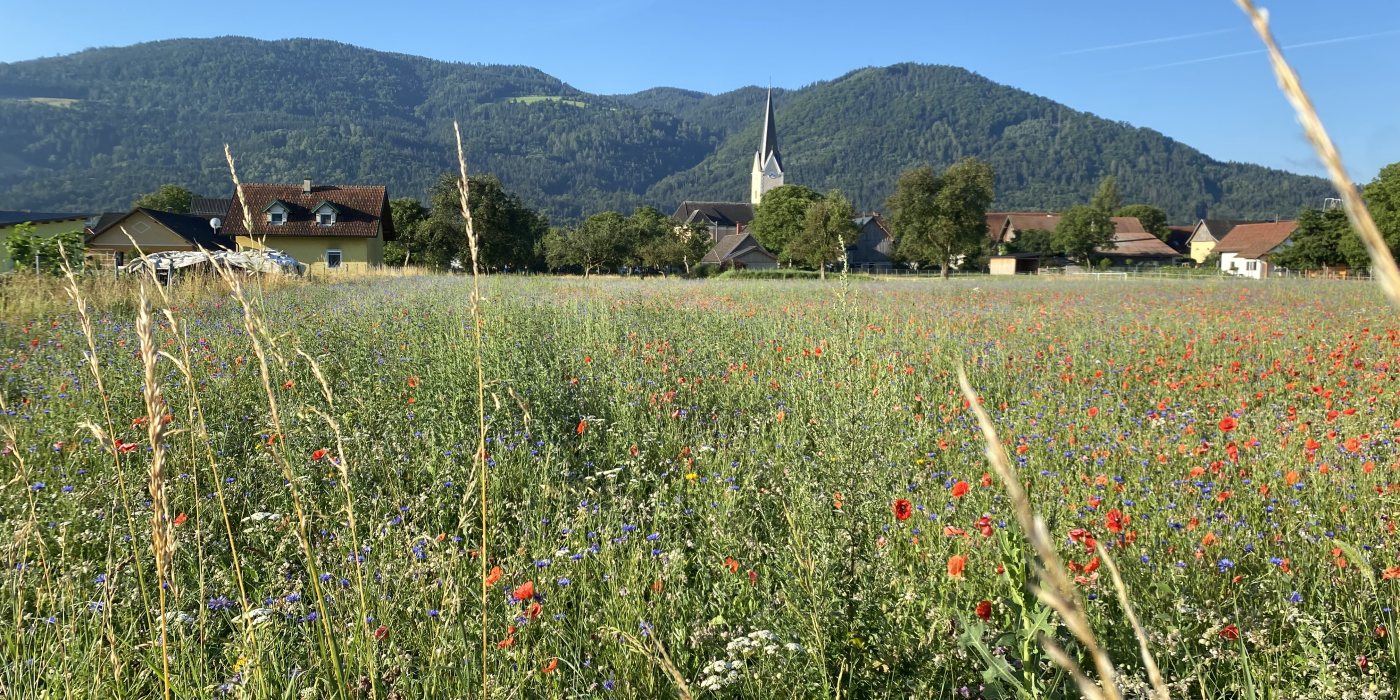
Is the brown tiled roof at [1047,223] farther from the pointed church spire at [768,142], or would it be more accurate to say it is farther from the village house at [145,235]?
the village house at [145,235]

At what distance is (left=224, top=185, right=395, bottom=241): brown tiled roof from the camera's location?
133ft

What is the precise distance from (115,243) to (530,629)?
52235 millimetres

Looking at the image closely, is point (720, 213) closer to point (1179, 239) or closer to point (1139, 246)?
point (1139, 246)

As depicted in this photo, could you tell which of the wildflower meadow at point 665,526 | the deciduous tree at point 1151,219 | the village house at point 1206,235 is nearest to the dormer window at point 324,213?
the wildflower meadow at point 665,526

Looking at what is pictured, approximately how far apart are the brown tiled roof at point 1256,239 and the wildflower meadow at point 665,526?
81.8 m

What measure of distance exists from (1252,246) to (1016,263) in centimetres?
2128

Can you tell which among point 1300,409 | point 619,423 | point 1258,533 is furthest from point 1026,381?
point 619,423

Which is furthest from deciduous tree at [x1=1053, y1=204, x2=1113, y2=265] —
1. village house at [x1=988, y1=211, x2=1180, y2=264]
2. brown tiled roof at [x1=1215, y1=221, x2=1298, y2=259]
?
brown tiled roof at [x1=1215, y1=221, x2=1298, y2=259]

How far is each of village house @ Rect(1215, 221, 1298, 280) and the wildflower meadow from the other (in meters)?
77.7

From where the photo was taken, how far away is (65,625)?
7.20 feet

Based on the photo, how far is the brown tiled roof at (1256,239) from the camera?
70.8 m

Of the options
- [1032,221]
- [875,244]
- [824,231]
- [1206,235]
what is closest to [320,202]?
[824,231]

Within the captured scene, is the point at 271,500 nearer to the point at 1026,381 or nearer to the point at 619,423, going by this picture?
the point at 619,423

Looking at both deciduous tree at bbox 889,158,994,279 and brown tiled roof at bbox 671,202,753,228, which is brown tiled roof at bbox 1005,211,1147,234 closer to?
brown tiled roof at bbox 671,202,753,228
